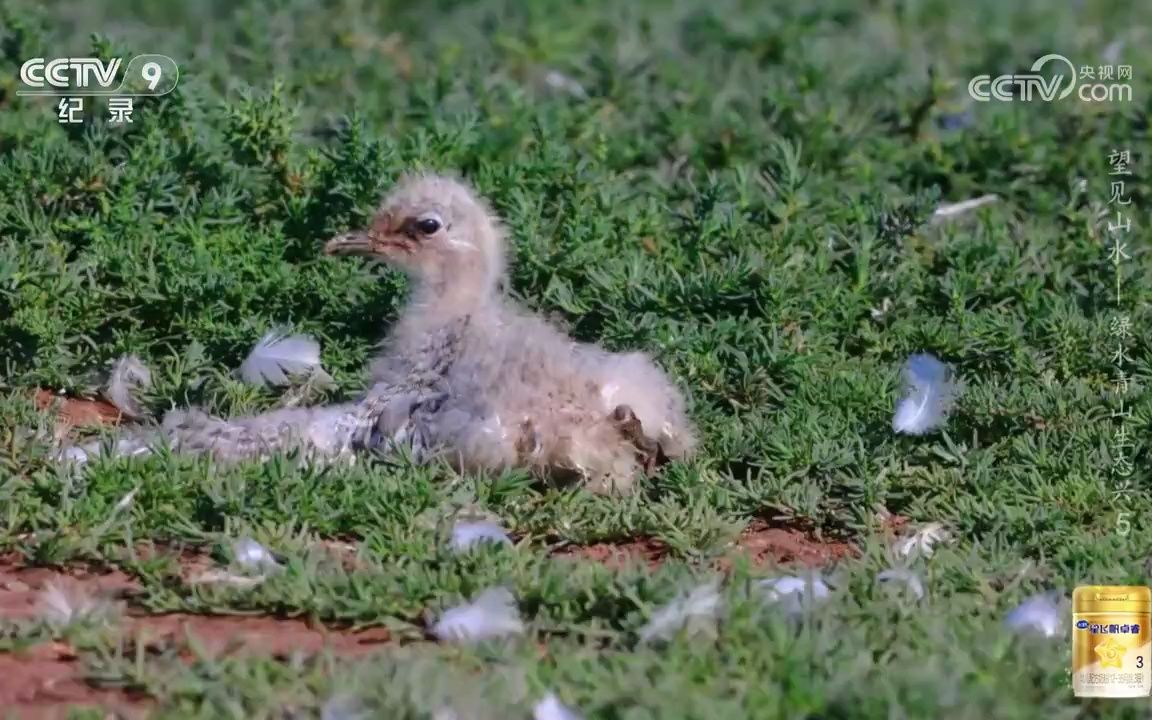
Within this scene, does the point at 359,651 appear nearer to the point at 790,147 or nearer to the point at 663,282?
the point at 663,282

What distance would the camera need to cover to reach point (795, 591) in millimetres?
4555

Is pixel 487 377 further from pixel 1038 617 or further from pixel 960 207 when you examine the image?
pixel 960 207

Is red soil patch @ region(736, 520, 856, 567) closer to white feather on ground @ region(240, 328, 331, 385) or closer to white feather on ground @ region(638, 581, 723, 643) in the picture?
white feather on ground @ region(638, 581, 723, 643)

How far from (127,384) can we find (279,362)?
1.52 ft

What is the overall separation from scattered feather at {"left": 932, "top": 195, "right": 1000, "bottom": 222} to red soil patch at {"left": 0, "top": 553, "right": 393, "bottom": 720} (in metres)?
3.38

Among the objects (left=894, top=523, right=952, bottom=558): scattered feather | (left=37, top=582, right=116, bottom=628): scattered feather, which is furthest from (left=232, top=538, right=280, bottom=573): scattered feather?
(left=894, top=523, right=952, bottom=558): scattered feather

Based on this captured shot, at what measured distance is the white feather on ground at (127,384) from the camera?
6.00 meters

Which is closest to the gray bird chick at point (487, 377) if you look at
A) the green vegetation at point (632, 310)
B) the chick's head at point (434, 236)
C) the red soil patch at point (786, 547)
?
the chick's head at point (434, 236)

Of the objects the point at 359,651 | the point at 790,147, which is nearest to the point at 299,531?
the point at 359,651

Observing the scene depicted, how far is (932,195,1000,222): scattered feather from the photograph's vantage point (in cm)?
724

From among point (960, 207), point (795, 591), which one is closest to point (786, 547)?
point (795, 591)

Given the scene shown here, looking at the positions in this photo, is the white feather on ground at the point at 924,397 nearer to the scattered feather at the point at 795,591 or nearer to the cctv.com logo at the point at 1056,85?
the scattered feather at the point at 795,591

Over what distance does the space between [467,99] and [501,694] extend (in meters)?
4.11

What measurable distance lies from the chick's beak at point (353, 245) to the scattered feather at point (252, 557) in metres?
1.49
